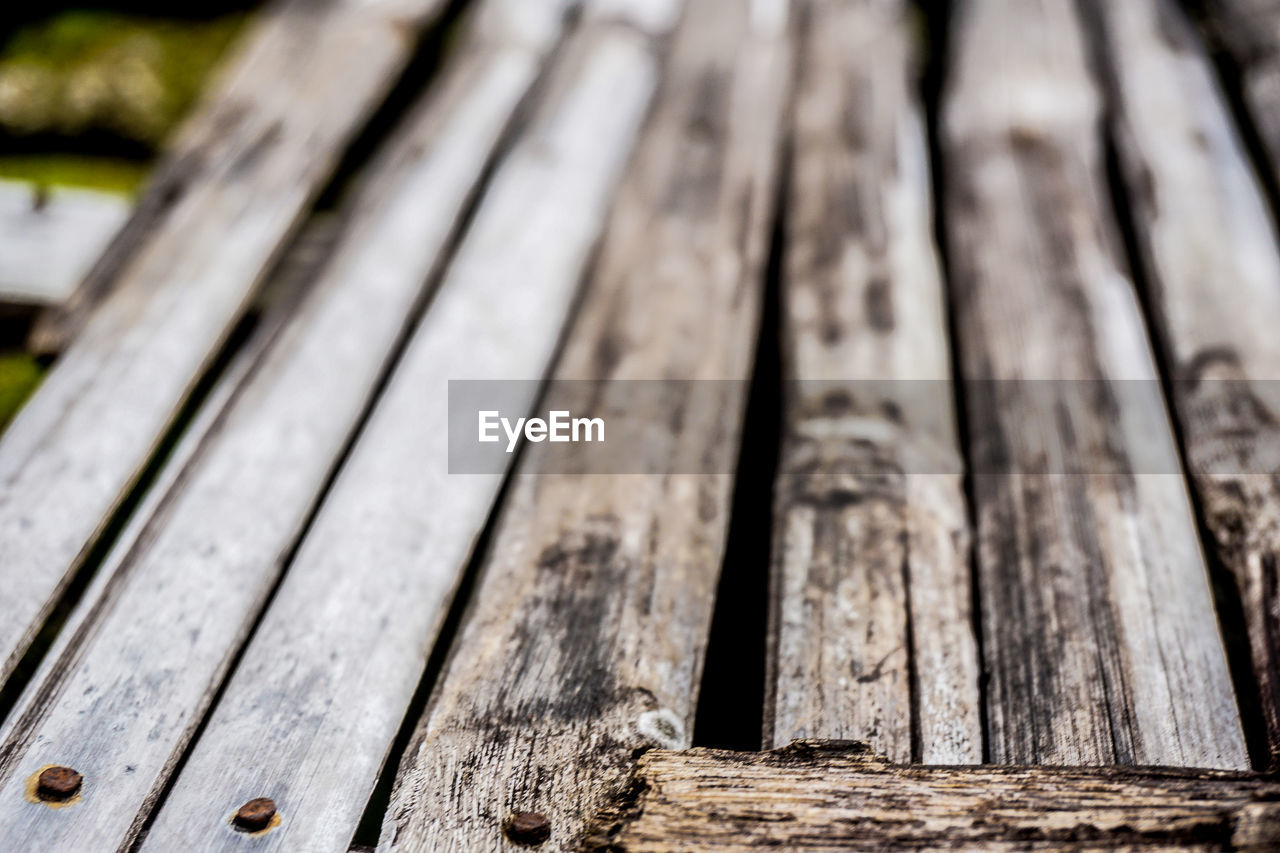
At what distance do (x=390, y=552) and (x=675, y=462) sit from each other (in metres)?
0.41

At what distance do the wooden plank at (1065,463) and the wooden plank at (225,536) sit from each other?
911 millimetres

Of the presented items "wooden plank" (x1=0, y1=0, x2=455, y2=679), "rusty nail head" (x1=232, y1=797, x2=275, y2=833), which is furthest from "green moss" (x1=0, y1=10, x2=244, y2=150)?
"rusty nail head" (x1=232, y1=797, x2=275, y2=833)

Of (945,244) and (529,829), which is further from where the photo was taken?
(945,244)

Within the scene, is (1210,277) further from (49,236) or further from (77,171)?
(77,171)

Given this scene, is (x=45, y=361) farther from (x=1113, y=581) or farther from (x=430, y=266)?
(x=1113, y=581)

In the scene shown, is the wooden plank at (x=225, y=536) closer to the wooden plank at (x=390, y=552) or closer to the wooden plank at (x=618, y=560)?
the wooden plank at (x=390, y=552)

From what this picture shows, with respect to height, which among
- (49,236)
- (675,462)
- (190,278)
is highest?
(49,236)

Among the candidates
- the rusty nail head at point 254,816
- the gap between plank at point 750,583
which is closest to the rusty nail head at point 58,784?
the rusty nail head at point 254,816

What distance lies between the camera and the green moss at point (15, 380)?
1410mm

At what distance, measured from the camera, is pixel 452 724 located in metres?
0.98

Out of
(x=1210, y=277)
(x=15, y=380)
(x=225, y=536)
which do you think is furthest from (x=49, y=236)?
(x=1210, y=277)

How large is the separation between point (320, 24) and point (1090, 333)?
1755mm

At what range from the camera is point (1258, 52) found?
184cm

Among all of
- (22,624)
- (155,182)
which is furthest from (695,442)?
(155,182)
